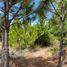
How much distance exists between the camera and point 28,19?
9844 millimetres

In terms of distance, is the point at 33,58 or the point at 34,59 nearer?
the point at 34,59

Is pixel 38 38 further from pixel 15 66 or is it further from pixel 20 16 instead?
pixel 20 16

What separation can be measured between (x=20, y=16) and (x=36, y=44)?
9886 mm

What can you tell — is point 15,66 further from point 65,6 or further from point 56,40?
point 56,40

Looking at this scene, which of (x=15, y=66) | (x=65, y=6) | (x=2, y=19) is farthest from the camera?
(x=15, y=66)

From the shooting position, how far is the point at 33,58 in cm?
1591

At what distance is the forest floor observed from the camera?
14.2 meters

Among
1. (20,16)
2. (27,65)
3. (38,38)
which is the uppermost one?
(20,16)

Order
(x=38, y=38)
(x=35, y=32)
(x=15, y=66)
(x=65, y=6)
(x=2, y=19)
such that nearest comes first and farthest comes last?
(x=2, y=19) → (x=65, y=6) → (x=15, y=66) → (x=35, y=32) → (x=38, y=38)

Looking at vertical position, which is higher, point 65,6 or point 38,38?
point 65,6

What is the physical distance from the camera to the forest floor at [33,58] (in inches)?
561

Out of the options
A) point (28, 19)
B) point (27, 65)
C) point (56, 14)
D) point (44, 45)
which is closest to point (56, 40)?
point (44, 45)

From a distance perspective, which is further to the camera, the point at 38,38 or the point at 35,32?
the point at 38,38

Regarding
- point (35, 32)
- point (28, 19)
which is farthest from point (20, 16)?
point (35, 32)
